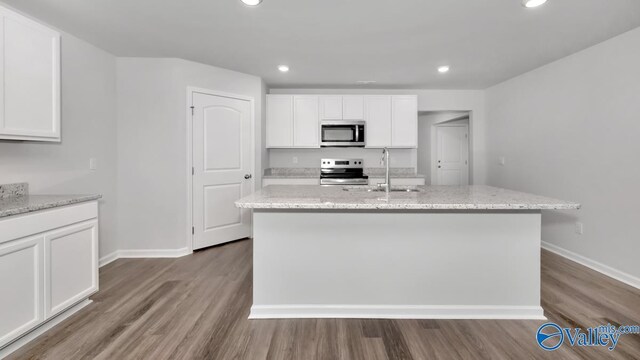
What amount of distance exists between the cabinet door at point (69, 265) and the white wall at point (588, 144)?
468 centimetres

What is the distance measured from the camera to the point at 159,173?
3529 mm

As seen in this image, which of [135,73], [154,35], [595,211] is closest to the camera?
[154,35]

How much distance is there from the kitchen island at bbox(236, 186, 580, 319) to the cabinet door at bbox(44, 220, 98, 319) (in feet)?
4.27

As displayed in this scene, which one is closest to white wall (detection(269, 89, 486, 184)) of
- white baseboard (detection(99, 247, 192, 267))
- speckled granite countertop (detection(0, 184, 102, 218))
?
white baseboard (detection(99, 247, 192, 267))

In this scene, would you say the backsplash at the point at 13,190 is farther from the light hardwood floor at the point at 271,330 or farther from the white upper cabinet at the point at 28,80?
the light hardwood floor at the point at 271,330

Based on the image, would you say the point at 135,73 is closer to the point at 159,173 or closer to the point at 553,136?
the point at 159,173

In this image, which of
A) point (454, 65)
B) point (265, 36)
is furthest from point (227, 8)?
point (454, 65)

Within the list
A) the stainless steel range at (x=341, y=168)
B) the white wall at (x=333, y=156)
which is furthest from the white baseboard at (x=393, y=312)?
the white wall at (x=333, y=156)

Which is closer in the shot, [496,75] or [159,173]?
[159,173]

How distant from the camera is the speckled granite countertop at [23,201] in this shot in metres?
1.78

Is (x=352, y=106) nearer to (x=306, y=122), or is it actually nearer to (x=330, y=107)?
(x=330, y=107)

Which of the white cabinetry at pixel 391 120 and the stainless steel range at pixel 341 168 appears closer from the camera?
the white cabinetry at pixel 391 120

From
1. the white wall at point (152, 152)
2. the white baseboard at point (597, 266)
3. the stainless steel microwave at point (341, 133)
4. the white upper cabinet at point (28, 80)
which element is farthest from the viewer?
the stainless steel microwave at point (341, 133)

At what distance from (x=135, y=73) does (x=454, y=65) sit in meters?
3.84
